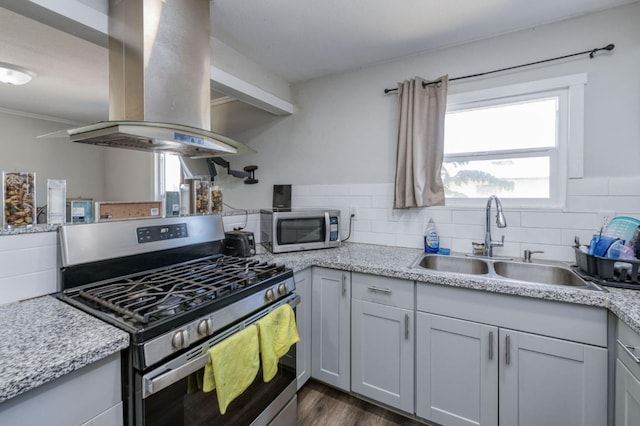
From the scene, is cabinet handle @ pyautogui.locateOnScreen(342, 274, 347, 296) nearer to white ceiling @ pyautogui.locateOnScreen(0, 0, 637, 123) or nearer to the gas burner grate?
the gas burner grate

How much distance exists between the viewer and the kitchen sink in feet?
5.07

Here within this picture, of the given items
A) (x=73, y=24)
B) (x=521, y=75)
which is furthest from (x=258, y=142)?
(x=521, y=75)

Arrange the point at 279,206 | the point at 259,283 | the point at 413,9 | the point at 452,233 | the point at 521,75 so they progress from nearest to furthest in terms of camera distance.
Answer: the point at 259,283, the point at 413,9, the point at 521,75, the point at 452,233, the point at 279,206

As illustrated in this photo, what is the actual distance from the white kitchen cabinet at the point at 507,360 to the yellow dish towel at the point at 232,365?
0.91m

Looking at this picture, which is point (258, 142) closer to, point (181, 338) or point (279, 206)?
point (279, 206)

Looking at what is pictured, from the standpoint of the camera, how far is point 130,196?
423 cm

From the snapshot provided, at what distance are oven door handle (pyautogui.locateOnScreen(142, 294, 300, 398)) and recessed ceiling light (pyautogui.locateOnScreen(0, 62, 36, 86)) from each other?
3.00 meters

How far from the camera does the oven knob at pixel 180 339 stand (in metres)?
0.88

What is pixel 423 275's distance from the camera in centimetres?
150

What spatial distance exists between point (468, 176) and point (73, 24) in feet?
7.85

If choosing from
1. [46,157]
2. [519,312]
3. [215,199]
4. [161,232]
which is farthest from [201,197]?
[46,157]

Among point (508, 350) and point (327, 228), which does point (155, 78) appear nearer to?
point (327, 228)

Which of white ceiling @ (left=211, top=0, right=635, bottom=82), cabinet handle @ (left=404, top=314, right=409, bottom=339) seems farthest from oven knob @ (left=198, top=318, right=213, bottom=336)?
white ceiling @ (left=211, top=0, right=635, bottom=82)

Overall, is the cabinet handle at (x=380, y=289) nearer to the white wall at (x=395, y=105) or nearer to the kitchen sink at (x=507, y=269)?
the kitchen sink at (x=507, y=269)
